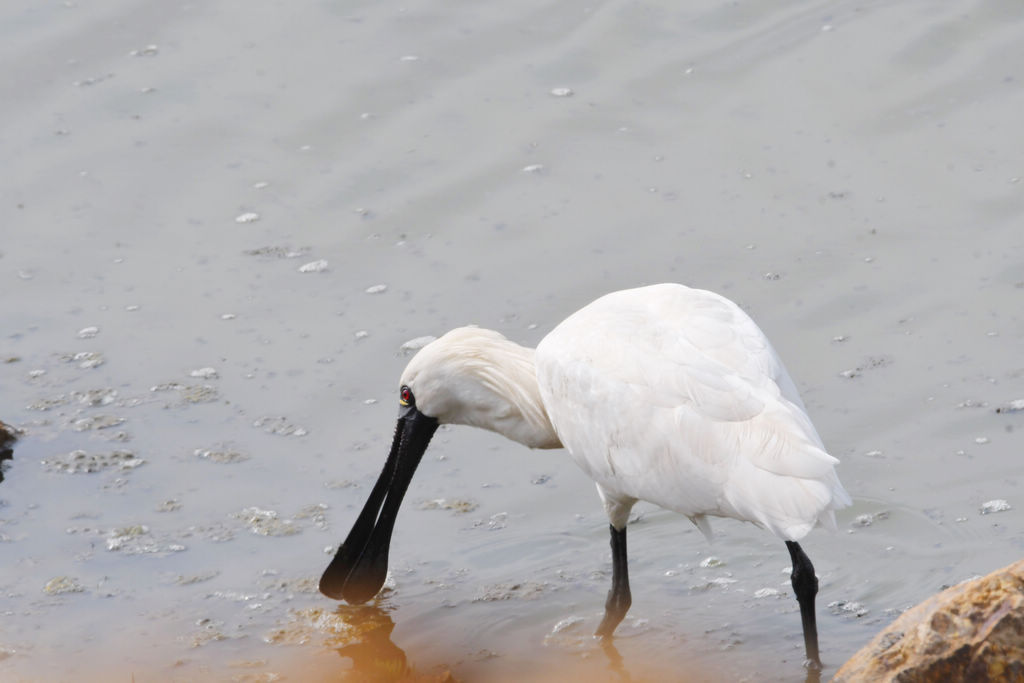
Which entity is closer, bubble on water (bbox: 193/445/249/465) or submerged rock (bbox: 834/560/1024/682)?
submerged rock (bbox: 834/560/1024/682)

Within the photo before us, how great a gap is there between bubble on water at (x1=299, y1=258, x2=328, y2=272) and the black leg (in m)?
3.49

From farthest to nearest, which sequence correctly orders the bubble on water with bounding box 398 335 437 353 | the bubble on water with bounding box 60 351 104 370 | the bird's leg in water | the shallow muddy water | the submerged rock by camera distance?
the bubble on water with bounding box 60 351 104 370 < the bubble on water with bounding box 398 335 437 353 < the shallow muddy water < the bird's leg in water < the submerged rock

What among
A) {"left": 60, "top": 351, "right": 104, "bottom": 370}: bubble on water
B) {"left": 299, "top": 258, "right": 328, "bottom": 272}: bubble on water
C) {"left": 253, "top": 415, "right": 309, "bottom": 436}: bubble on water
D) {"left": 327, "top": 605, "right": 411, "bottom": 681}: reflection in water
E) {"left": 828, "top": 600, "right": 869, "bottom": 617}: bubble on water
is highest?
{"left": 299, "top": 258, "right": 328, "bottom": 272}: bubble on water

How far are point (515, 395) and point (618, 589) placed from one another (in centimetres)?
92

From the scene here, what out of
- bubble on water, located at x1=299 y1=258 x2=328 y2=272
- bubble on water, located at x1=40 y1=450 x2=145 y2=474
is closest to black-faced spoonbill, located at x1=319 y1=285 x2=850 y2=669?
bubble on water, located at x1=40 y1=450 x2=145 y2=474

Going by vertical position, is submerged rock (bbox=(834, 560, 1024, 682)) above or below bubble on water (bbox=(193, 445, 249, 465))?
above

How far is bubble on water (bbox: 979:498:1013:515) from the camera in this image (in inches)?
266

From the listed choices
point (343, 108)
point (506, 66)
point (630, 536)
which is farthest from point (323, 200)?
point (630, 536)

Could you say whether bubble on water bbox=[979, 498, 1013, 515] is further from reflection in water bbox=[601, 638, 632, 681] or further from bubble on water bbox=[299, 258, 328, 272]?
bubble on water bbox=[299, 258, 328, 272]

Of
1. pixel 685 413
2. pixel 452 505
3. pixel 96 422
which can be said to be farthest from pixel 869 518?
pixel 96 422

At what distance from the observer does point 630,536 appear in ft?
23.2

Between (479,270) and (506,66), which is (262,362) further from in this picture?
(506,66)

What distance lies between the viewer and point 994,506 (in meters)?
6.77

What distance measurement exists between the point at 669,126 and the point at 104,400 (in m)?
4.25
